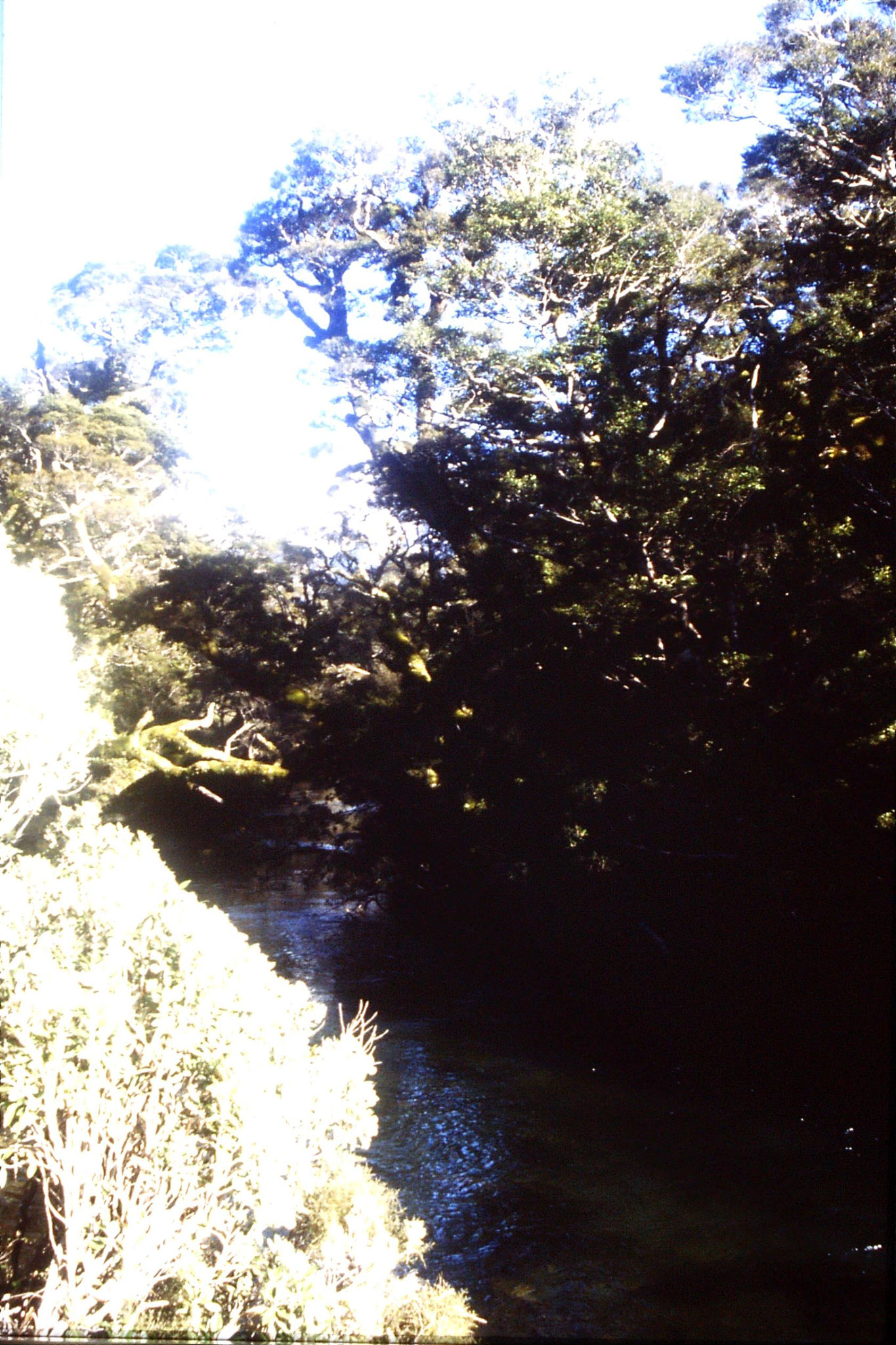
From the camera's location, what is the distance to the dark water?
663 cm

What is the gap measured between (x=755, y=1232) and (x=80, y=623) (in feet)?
53.0

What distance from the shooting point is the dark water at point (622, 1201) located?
261 inches

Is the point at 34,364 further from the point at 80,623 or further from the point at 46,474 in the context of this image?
the point at 80,623

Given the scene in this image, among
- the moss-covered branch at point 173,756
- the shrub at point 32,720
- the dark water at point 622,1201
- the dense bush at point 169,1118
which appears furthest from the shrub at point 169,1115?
the moss-covered branch at point 173,756

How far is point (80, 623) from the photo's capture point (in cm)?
1873

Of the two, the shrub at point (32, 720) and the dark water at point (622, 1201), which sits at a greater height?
the shrub at point (32, 720)

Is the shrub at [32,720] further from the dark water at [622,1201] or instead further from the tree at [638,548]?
the tree at [638,548]

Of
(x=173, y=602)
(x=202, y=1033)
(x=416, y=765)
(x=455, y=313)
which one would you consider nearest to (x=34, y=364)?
(x=173, y=602)

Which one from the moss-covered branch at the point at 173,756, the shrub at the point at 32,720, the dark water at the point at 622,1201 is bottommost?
the dark water at the point at 622,1201

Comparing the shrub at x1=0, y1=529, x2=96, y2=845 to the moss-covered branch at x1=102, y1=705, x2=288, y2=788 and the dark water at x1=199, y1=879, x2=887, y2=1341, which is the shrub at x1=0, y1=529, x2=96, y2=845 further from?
the dark water at x1=199, y1=879, x2=887, y2=1341

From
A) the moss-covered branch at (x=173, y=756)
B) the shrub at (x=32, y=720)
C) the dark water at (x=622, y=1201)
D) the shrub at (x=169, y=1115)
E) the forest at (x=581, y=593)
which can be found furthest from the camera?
the moss-covered branch at (x=173, y=756)

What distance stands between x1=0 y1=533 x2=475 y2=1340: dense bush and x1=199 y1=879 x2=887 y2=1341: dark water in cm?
192

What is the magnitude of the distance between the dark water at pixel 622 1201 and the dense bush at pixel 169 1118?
192cm

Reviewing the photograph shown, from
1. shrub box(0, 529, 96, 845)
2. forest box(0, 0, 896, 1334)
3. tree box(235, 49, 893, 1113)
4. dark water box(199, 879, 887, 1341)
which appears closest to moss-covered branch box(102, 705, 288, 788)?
forest box(0, 0, 896, 1334)
